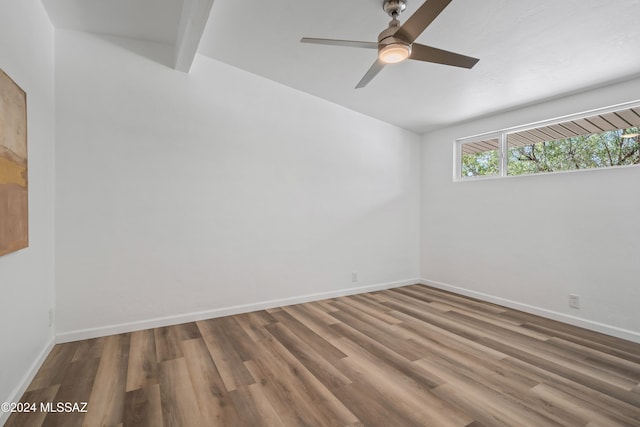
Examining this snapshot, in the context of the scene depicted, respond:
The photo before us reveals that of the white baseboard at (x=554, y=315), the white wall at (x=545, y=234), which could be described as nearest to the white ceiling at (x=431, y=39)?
the white wall at (x=545, y=234)

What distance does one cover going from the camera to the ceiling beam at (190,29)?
2.18 metres

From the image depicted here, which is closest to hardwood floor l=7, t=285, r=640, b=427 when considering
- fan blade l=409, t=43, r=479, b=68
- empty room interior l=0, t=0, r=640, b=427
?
empty room interior l=0, t=0, r=640, b=427

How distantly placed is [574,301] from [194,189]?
415 cm

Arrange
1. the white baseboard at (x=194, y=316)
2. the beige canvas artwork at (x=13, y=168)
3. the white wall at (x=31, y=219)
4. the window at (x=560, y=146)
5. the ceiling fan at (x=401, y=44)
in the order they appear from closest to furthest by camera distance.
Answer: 1. the beige canvas artwork at (x=13, y=168)
2. the white wall at (x=31, y=219)
3. the ceiling fan at (x=401, y=44)
4. the white baseboard at (x=194, y=316)
5. the window at (x=560, y=146)

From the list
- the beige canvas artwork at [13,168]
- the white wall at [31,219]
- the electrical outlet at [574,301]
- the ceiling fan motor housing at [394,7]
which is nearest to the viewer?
the beige canvas artwork at [13,168]

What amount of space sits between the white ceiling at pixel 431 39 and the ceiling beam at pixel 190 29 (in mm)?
210

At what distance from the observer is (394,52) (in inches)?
80.4

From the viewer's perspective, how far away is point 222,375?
6.97 ft

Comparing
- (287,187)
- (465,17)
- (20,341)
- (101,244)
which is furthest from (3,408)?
(465,17)

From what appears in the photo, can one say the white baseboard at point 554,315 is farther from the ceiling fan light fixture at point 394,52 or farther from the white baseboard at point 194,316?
the ceiling fan light fixture at point 394,52

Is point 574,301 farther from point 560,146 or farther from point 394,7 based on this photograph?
point 394,7

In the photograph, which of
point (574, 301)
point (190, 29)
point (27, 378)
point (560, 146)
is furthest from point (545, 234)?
point (27, 378)

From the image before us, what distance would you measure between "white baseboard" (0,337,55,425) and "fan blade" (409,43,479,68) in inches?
126

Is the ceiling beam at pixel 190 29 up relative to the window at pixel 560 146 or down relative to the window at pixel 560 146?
up
